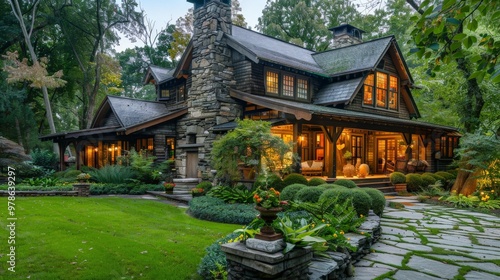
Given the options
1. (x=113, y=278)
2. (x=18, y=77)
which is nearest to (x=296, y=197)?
(x=113, y=278)

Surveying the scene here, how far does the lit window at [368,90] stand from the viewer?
1750cm

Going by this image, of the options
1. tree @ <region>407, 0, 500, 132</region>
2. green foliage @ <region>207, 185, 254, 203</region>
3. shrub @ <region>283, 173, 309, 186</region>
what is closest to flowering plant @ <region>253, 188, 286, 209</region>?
tree @ <region>407, 0, 500, 132</region>

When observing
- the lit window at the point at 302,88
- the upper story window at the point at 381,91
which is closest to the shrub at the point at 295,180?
the lit window at the point at 302,88

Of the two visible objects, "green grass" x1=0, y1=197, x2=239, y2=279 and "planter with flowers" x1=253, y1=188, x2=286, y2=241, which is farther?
"green grass" x1=0, y1=197, x2=239, y2=279

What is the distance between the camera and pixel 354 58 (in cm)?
1795

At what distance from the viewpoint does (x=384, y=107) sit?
18.5 metres

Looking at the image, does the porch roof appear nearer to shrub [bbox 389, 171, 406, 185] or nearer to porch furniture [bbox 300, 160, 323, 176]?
shrub [bbox 389, 171, 406, 185]

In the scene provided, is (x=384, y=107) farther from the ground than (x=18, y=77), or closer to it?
closer to it

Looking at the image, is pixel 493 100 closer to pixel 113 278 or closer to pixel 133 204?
pixel 133 204

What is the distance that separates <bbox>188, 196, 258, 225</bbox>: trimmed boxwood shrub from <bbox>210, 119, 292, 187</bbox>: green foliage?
1545 mm

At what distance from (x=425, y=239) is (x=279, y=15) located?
31.0m

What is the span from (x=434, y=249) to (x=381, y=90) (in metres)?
13.7

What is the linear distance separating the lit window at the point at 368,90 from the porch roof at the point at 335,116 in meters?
2.28

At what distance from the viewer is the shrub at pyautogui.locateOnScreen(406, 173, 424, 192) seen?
14.6 m
